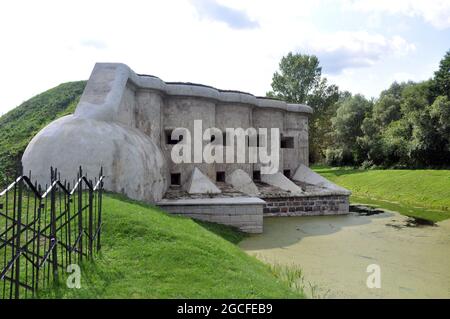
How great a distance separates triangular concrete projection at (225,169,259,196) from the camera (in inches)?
629

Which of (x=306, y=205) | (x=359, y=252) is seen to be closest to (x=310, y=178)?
(x=306, y=205)

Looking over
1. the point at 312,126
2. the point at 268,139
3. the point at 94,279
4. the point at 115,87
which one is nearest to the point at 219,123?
the point at 268,139

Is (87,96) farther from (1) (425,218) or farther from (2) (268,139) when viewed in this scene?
(1) (425,218)

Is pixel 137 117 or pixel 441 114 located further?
pixel 441 114

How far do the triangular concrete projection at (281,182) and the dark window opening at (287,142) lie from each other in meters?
2.90

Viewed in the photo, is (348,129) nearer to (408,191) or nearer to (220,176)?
(408,191)

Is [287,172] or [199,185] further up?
[287,172]

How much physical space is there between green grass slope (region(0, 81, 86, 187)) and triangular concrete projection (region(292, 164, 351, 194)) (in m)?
11.1

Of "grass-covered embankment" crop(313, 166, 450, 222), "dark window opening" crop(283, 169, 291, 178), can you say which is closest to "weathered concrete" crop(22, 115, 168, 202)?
"dark window opening" crop(283, 169, 291, 178)

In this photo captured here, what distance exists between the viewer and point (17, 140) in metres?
15.9

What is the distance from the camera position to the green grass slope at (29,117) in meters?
14.5

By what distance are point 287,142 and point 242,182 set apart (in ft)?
17.6

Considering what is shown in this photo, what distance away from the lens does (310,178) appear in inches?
751

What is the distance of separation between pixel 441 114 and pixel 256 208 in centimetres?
1796
